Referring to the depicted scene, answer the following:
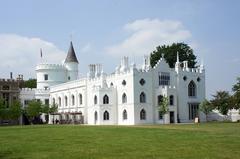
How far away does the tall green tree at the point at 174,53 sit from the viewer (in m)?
83.0

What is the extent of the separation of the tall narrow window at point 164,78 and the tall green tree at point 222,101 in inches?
321

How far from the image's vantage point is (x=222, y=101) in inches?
2415

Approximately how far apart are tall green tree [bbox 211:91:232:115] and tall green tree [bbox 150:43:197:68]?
Answer: 20450mm

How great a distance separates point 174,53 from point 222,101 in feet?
Result: 77.9

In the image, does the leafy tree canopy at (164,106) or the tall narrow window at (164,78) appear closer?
the leafy tree canopy at (164,106)

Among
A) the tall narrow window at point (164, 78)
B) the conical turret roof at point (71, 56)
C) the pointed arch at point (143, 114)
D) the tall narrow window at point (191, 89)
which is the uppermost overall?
the conical turret roof at point (71, 56)

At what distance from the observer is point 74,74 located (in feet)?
297

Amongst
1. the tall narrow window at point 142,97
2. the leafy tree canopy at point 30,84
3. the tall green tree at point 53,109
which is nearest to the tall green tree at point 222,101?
the tall narrow window at point 142,97

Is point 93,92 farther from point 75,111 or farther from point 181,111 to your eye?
point 181,111

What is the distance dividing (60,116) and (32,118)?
567 cm

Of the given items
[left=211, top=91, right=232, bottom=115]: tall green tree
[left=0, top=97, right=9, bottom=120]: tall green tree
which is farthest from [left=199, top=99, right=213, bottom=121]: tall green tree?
[left=0, top=97, right=9, bottom=120]: tall green tree

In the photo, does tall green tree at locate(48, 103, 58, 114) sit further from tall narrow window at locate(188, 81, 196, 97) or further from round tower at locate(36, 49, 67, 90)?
tall narrow window at locate(188, 81, 196, 97)

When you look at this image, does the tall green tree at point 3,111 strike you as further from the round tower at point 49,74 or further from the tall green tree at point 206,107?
the tall green tree at point 206,107

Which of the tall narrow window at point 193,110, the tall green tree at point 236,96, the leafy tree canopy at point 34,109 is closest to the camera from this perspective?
the tall green tree at point 236,96
